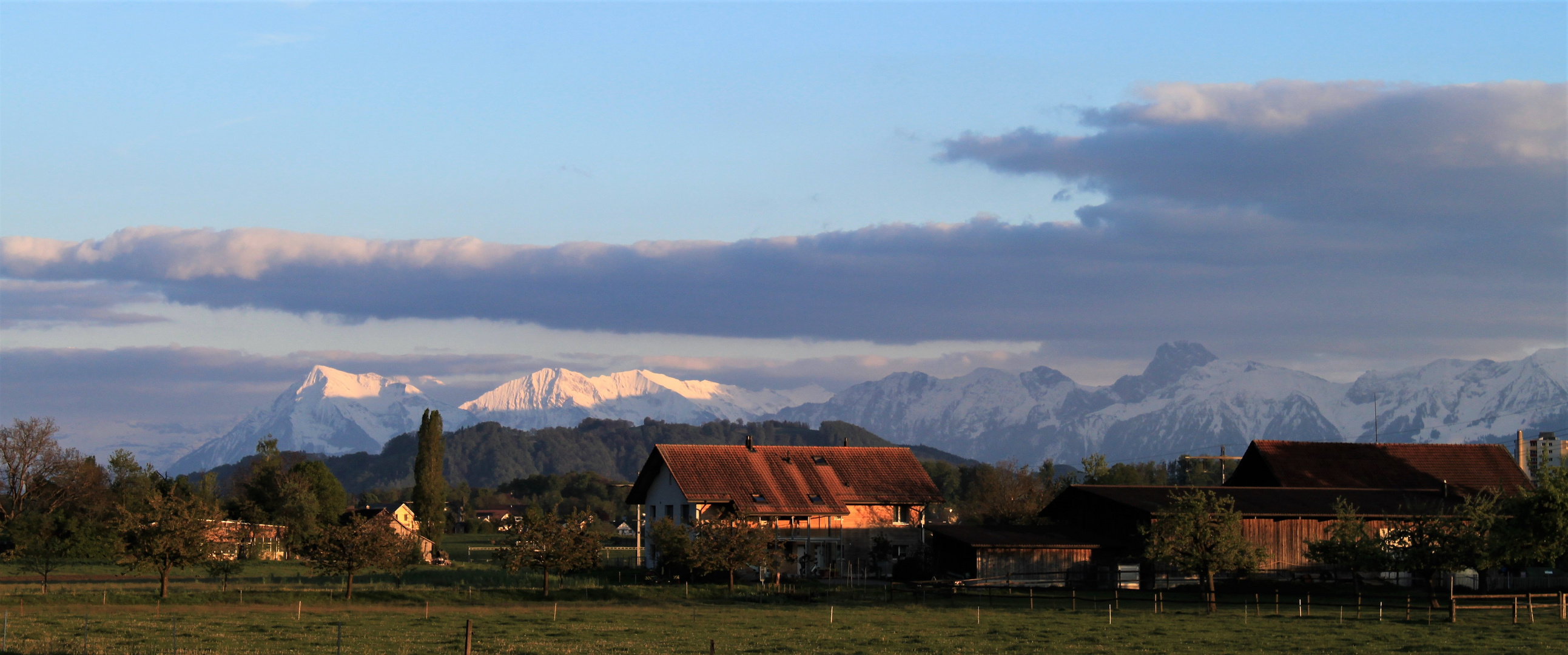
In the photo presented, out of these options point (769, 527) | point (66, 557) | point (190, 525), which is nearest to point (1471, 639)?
point (769, 527)

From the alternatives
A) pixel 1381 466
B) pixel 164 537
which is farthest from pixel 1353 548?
pixel 164 537

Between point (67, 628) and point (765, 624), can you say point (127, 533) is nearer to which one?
point (67, 628)

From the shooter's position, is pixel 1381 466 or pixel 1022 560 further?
pixel 1381 466

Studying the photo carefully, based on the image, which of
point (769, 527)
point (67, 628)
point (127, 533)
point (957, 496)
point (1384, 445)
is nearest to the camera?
point (67, 628)

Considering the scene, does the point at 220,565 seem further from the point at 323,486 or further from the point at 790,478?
the point at 323,486

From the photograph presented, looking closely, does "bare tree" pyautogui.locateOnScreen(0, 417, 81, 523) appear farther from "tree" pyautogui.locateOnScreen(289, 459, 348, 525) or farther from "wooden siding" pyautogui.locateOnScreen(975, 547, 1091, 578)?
"wooden siding" pyautogui.locateOnScreen(975, 547, 1091, 578)

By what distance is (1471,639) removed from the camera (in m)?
40.3

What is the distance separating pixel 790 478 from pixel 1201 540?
88.3ft

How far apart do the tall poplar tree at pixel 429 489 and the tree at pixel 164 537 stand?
56.2 m

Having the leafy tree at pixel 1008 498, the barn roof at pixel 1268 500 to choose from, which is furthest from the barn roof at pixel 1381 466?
the leafy tree at pixel 1008 498

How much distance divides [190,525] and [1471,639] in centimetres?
4900

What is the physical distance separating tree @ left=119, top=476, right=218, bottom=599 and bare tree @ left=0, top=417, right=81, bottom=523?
51322 millimetres

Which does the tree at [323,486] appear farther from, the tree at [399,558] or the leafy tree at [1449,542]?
the leafy tree at [1449,542]

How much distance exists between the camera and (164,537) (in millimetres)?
56469
